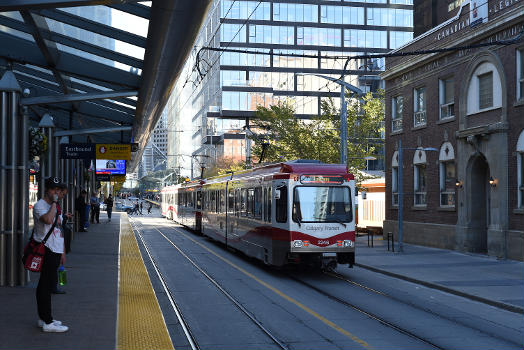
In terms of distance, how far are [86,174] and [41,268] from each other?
26482 mm

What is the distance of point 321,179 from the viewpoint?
54.4 ft

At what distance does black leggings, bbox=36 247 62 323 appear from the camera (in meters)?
8.21

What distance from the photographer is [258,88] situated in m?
78.7

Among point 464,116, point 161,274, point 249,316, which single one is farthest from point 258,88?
point 249,316

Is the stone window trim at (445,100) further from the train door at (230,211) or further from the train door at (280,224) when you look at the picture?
the train door at (280,224)

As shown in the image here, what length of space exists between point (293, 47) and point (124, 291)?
67308mm

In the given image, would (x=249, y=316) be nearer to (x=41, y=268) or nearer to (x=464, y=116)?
(x=41, y=268)

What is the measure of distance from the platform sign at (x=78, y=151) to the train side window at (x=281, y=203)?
6.90 metres

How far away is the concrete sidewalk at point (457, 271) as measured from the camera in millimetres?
13778

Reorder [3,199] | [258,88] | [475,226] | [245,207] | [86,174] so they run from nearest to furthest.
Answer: [3,199] < [245,207] < [475,226] < [86,174] < [258,88]

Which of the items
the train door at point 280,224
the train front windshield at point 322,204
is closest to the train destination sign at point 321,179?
the train front windshield at point 322,204

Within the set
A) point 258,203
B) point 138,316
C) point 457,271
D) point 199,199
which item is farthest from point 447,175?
point 138,316

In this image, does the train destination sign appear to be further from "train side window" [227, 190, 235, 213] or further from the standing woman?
the standing woman

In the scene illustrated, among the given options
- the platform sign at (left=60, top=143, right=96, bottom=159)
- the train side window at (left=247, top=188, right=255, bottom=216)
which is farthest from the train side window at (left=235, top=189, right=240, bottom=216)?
the platform sign at (left=60, top=143, right=96, bottom=159)
